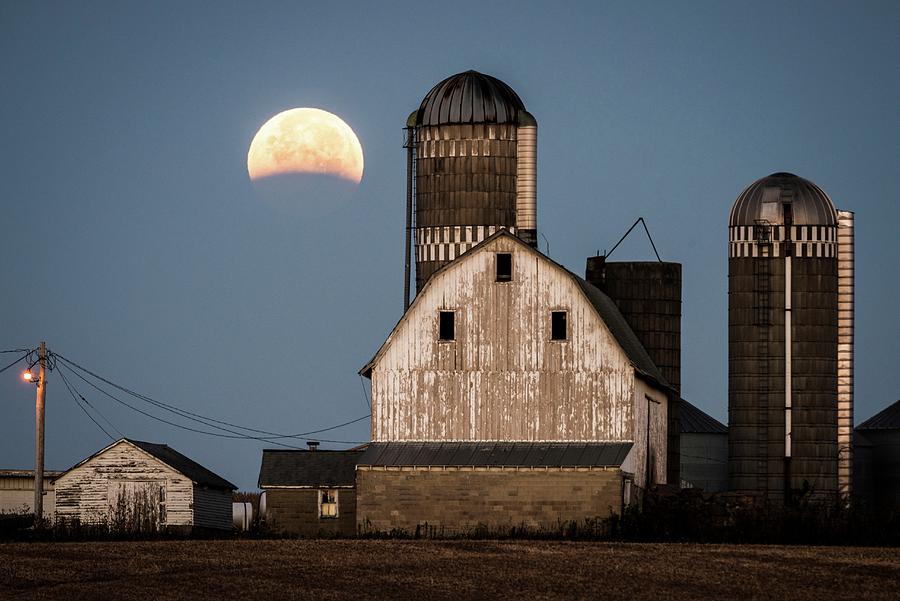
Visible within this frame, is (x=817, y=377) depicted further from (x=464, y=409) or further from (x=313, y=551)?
(x=313, y=551)

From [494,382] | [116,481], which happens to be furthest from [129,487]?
[494,382]

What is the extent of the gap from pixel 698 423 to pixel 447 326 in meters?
23.6

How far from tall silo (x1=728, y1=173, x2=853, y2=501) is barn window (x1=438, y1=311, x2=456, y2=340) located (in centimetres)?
1731

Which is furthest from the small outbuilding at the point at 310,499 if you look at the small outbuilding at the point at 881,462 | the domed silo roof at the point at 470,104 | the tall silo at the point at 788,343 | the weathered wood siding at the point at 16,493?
the small outbuilding at the point at 881,462

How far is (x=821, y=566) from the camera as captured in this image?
1312 inches

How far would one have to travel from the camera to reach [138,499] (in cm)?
5741

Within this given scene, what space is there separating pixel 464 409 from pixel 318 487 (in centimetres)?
878

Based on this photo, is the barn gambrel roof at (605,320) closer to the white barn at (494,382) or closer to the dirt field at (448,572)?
the white barn at (494,382)

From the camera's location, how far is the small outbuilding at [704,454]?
221 ft

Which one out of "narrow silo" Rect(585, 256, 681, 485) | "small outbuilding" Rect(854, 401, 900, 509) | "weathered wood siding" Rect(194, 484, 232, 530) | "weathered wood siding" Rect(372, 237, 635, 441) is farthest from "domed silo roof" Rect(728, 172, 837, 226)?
"weathered wood siding" Rect(194, 484, 232, 530)

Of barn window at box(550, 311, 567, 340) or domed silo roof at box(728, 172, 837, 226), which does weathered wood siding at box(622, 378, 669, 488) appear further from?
domed silo roof at box(728, 172, 837, 226)

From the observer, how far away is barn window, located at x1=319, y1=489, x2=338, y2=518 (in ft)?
180

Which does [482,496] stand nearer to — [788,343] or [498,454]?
[498,454]

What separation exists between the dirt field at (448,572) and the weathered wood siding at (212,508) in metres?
19.2
